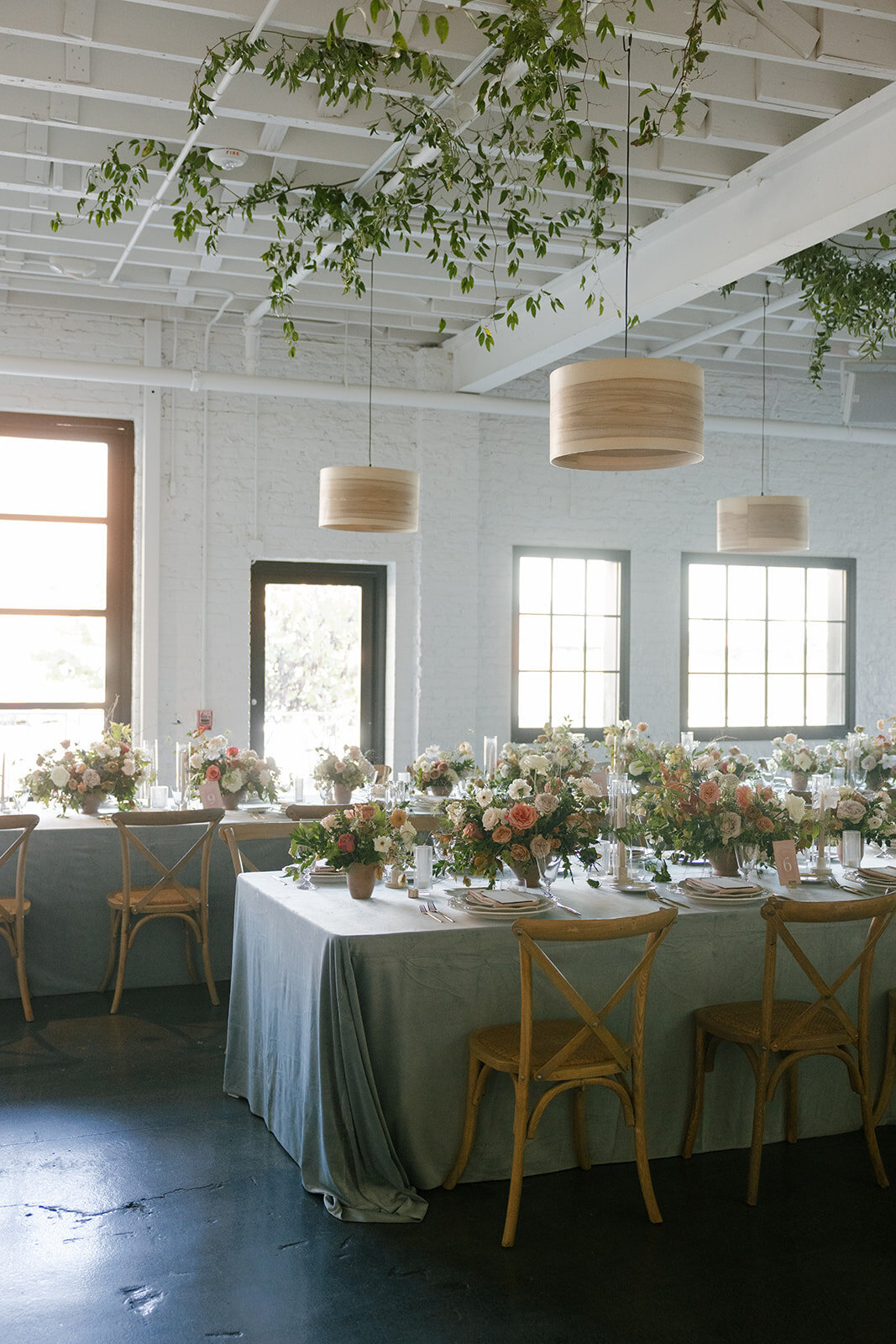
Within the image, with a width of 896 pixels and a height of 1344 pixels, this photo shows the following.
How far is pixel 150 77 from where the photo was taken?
509cm

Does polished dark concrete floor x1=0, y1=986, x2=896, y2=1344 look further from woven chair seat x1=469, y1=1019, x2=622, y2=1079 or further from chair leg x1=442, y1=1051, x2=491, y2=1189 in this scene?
woven chair seat x1=469, y1=1019, x2=622, y2=1079

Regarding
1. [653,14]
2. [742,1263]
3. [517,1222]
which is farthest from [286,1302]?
[653,14]

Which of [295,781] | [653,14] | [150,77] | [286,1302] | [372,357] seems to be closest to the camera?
[286,1302]

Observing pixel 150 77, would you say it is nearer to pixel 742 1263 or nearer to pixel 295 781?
pixel 295 781

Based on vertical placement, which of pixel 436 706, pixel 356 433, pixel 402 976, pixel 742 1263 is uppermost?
pixel 356 433

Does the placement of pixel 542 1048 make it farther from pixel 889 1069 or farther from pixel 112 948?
pixel 112 948

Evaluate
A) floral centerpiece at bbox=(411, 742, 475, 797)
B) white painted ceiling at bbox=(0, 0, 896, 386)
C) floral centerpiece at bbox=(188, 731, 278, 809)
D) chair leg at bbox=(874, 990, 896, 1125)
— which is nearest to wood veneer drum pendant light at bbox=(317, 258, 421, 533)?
white painted ceiling at bbox=(0, 0, 896, 386)

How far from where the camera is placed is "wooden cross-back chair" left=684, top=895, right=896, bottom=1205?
12.6ft

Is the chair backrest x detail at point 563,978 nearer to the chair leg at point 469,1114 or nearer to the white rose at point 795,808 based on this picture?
the chair leg at point 469,1114

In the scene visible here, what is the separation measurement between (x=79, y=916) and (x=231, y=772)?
1099 millimetres

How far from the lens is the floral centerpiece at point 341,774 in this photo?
6.93 m

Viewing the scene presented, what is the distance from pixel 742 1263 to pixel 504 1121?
86 centimetres

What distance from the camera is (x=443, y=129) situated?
5004mm

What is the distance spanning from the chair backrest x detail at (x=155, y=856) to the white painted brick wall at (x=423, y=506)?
8.30 feet
